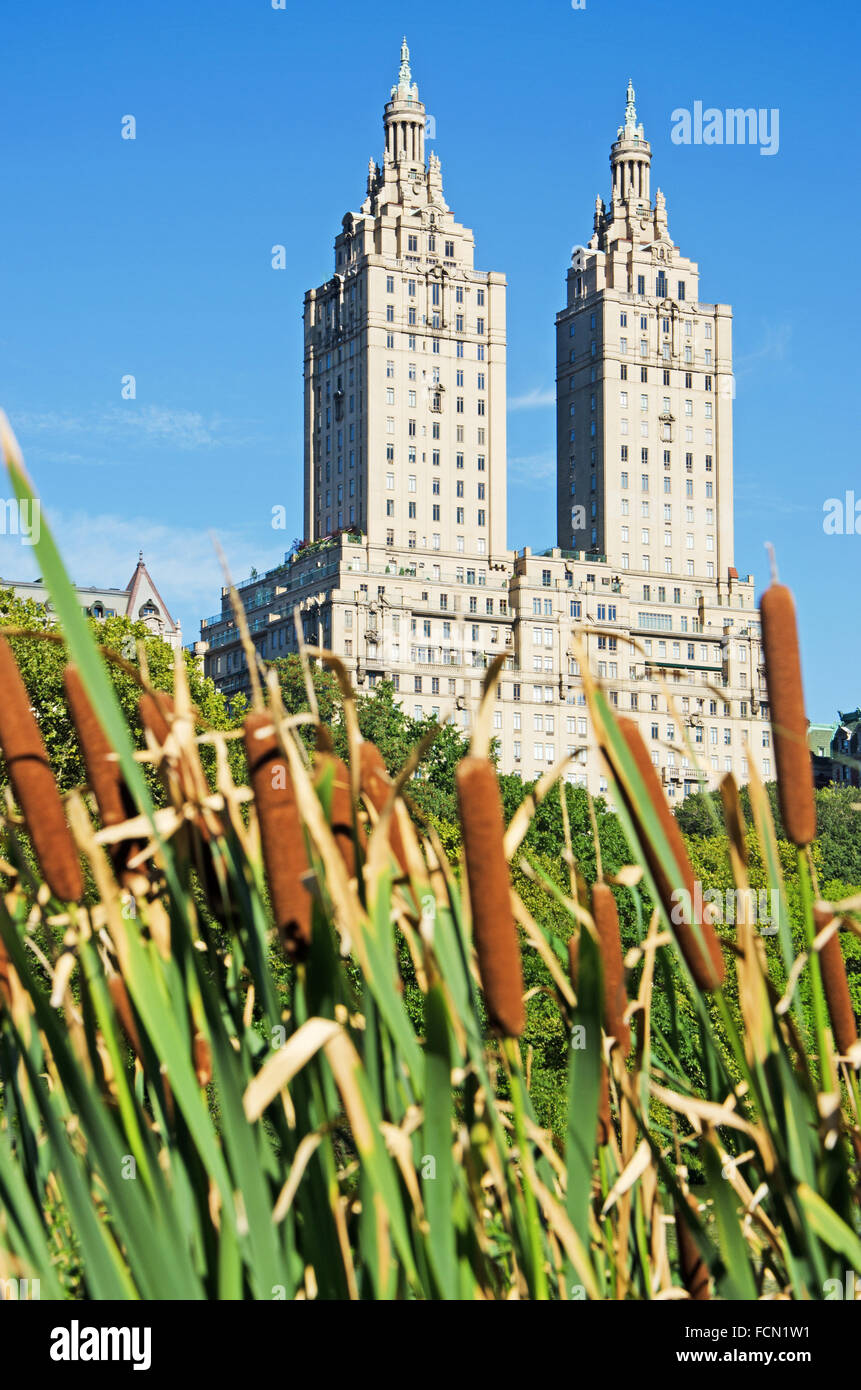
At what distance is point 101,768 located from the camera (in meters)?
3.27

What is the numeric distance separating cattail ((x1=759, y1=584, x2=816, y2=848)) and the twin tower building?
376 feet

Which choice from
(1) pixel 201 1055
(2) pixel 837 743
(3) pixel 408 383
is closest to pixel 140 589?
(3) pixel 408 383

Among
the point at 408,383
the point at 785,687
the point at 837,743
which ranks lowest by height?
the point at 785,687

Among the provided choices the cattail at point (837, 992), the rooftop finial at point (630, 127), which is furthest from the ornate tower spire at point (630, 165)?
the cattail at point (837, 992)

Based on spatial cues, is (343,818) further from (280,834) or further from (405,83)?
(405,83)

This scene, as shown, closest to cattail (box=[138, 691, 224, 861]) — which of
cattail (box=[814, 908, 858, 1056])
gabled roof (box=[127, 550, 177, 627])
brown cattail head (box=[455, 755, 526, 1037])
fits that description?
brown cattail head (box=[455, 755, 526, 1037])

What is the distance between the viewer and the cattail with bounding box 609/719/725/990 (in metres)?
2.93

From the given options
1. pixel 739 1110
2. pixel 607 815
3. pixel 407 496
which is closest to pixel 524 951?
pixel 739 1110

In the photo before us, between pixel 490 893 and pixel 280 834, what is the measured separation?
0.43 m

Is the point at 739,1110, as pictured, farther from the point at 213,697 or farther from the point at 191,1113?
the point at 213,697

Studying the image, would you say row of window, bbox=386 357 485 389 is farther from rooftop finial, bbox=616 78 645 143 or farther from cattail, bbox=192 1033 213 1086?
cattail, bbox=192 1033 213 1086
